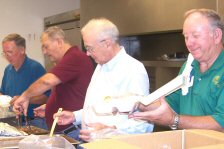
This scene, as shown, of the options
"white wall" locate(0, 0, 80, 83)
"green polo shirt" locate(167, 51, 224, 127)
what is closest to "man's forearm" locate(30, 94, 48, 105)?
"green polo shirt" locate(167, 51, 224, 127)

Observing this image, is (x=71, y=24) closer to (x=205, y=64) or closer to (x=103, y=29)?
(x=103, y=29)

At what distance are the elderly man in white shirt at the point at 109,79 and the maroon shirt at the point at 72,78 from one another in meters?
0.30

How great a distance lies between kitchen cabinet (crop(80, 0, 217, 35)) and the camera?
7.23ft

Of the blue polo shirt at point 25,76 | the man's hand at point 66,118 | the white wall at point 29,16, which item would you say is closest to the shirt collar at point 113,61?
the man's hand at point 66,118

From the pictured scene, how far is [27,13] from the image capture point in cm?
425

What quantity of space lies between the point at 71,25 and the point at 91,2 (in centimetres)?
42

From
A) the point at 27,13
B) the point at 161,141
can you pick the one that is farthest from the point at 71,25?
Result: the point at 161,141

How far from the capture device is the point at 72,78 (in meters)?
2.10

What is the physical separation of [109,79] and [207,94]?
1.66 ft

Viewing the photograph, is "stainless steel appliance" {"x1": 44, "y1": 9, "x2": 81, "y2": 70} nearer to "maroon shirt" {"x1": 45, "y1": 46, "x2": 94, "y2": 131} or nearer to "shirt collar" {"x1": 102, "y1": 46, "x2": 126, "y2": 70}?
"maroon shirt" {"x1": 45, "y1": 46, "x2": 94, "y2": 131}

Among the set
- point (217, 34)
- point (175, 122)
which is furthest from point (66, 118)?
point (217, 34)

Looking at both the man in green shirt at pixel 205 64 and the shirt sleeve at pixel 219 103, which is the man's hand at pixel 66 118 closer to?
the man in green shirt at pixel 205 64

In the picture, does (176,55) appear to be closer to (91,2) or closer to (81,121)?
(81,121)

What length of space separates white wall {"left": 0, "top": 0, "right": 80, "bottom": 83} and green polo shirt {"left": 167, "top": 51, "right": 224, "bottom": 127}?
3.14 metres
